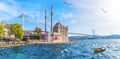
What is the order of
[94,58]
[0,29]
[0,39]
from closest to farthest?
[94,58] < [0,29] < [0,39]

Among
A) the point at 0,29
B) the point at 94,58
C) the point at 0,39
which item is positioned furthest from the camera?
the point at 0,39

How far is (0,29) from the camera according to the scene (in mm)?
154750

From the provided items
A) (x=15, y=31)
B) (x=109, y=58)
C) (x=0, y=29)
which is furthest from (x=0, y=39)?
(x=109, y=58)

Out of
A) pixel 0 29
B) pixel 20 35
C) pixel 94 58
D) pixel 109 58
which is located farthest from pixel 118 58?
pixel 20 35

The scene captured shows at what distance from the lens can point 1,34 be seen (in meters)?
156

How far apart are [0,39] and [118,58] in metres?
130

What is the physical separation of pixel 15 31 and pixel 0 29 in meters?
27.1

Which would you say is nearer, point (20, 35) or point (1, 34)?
point (1, 34)

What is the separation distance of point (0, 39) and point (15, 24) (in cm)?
1566

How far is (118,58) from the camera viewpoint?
57.4 metres

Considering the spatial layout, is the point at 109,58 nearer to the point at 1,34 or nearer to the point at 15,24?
the point at 1,34

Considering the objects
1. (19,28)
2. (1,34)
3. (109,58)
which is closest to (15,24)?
(19,28)

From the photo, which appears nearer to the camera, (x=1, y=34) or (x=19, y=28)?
(x=1, y=34)

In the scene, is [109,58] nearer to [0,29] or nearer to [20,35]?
[0,29]
